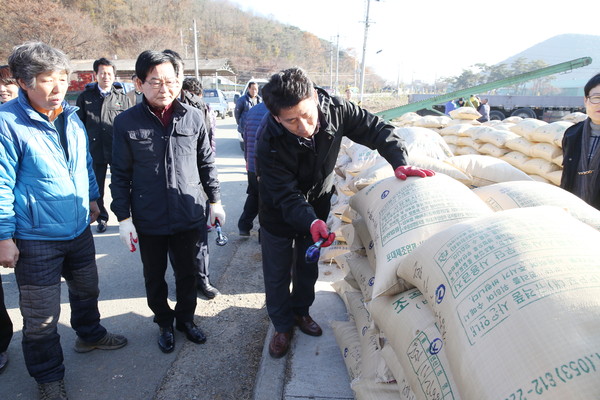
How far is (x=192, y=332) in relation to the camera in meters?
2.47

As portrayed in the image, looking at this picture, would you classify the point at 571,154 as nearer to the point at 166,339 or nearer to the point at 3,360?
the point at 166,339

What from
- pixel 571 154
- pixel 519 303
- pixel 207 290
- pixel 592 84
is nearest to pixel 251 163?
pixel 207 290

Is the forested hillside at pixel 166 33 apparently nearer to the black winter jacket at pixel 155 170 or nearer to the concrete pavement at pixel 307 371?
the black winter jacket at pixel 155 170

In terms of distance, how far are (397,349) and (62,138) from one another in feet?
6.29

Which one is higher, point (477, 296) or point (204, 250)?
point (477, 296)

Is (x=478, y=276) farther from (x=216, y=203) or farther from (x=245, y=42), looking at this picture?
(x=245, y=42)

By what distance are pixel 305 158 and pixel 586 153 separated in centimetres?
179

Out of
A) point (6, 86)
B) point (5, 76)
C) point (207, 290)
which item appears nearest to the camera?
point (5, 76)

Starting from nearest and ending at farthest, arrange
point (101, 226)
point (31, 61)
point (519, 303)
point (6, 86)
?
1. point (519, 303)
2. point (31, 61)
3. point (6, 86)
4. point (101, 226)

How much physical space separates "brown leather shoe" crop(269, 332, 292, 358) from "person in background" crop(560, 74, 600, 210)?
2.05 meters

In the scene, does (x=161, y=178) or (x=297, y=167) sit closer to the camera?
(x=297, y=167)

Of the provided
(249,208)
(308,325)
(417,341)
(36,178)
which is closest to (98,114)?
(249,208)

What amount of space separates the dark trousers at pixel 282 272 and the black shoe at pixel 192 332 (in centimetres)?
53

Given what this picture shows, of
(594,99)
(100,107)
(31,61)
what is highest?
(31,61)
